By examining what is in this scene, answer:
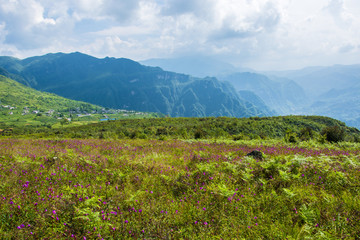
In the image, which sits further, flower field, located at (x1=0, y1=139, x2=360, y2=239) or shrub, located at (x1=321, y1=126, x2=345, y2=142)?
shrub, located at (x1=321, y1=126, x2=345, y2=142)

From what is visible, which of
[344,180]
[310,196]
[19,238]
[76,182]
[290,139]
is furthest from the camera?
[290,139]

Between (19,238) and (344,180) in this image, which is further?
(344,180)

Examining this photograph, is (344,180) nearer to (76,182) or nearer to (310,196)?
(310,196)

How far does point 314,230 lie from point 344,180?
9.42ft

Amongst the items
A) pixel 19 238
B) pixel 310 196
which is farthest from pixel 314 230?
pixel 19 238

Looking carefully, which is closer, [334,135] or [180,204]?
[180,204]

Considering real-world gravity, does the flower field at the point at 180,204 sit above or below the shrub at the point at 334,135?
above

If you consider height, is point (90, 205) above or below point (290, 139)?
above

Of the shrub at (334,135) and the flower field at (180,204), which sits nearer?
the flower field at (180,204)

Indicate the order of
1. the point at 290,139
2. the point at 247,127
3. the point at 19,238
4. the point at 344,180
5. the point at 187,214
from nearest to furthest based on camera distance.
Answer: the point at 19,238 < the point at 187,214 < the point at 344,180 < the point at 290,139 < the point at 247,127

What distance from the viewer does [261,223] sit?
362cm

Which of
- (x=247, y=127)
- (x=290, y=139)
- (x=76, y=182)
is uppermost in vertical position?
(x=76, y=182)

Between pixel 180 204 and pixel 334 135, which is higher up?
pixel 180 204

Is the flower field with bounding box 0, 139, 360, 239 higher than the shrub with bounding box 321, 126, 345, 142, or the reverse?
the flower field with bounding box 0, 139, 360, 239
